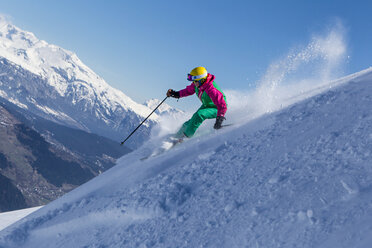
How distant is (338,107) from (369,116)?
0.87m

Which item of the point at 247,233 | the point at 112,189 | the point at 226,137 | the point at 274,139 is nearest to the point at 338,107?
the point at 274,139

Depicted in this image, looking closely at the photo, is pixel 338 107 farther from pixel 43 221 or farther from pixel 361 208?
pixel 43 221

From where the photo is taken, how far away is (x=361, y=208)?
348cm

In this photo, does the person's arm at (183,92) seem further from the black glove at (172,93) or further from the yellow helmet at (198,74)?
the yellow helmet at (198,74)

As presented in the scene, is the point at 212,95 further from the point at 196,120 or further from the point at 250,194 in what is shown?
the point at 250,194

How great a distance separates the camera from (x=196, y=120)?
9977 mm

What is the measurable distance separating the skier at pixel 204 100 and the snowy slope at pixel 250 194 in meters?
2.61

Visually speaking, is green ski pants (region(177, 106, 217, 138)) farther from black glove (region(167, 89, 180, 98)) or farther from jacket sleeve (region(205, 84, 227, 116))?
black glove (region(167, 89, 180, 98))

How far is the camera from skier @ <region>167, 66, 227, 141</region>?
9945 millimetres

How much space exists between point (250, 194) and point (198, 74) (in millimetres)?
6482

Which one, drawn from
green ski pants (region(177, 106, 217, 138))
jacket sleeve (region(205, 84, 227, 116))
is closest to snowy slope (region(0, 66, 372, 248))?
green ski pants (region(177, 106, 217, 138))

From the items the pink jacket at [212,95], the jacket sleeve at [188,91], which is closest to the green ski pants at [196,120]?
the pink jacket at [212,95]

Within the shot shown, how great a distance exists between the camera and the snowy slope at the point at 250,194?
144 inches

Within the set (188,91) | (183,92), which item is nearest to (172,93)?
(183,92)
